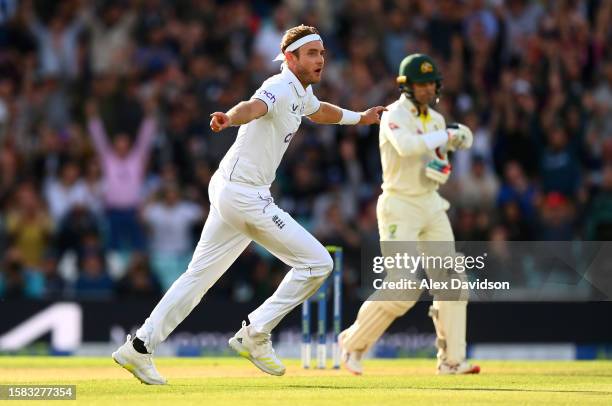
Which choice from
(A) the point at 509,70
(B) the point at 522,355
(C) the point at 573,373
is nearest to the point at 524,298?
(B) the point at 522,355

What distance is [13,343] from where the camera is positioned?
15.7 meters

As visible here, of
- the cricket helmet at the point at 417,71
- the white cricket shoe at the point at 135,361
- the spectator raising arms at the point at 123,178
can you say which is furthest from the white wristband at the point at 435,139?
the spectator raising arms at the point at 123,178

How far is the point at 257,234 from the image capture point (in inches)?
403

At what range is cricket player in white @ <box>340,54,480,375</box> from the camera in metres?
11.8

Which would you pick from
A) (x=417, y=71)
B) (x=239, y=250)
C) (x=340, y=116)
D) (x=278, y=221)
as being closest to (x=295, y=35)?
(x=340, y=116)

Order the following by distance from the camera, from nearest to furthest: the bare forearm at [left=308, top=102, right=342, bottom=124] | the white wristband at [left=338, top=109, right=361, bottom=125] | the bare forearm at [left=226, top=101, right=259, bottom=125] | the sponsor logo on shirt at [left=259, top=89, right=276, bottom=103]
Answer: the bare forearm at [left=226, top=101, right=259, bottom=125] → the sponsor logo on shirt at [left=259, top=89, right=276, bottom=103] → the bare forearm at [left=308, top=102, right=342, bottom=124] → the white wristband at [left=338, top=109, right=361, bottom=125]

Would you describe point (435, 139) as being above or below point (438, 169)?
above

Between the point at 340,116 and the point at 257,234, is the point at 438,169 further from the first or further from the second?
the point at 257,234

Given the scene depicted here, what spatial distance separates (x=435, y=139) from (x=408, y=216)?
663 millimetres

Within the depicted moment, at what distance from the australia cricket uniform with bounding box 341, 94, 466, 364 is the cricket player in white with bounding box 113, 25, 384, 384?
1556 mm

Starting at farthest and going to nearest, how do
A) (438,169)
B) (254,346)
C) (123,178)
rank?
(123,178) < (438,169) < (254,346)

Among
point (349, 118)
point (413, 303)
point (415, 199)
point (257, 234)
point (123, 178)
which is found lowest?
point (413, 303)

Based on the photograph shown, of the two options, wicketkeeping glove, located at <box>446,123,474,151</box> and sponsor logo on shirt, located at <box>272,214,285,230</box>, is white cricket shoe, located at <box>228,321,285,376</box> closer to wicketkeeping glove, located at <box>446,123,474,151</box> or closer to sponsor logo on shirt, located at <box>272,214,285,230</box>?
→ sponsor logo on shirt, located at <box>272,214,285,230</box>

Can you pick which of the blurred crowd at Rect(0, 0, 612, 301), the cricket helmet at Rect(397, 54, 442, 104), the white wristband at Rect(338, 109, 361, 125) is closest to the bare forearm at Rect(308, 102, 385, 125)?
the white wristband at Rect(338, 109, 361, 125)
